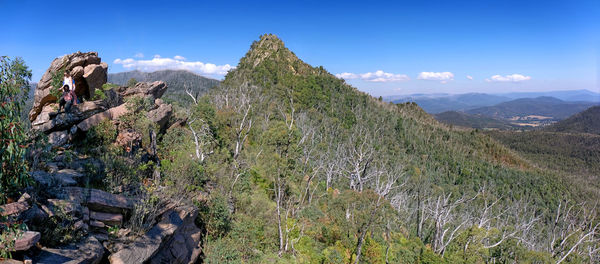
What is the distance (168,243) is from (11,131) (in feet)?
19.1

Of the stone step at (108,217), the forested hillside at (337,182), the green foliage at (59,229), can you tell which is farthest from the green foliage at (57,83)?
the green foliage at (59,229)

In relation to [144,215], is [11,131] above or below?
above

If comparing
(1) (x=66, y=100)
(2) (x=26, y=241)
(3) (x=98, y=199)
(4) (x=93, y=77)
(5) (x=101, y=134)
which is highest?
(4) (x=93, y=77)

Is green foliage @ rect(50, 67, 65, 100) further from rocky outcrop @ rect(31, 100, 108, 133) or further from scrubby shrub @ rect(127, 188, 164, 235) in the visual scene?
scrubby shrub @ rect(127, 188, 164, 235)

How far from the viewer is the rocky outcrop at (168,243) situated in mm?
7262

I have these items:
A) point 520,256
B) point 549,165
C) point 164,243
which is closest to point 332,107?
point 520,256

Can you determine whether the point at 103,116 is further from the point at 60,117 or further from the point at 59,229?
the point at 59,229

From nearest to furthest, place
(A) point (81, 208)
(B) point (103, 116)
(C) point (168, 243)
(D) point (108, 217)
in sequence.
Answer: (A) point (81, 208) → (D) point (108, 217) → (C) point (168, 243) → (B) point (103, 116)

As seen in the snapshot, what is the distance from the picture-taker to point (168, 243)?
9.08 m

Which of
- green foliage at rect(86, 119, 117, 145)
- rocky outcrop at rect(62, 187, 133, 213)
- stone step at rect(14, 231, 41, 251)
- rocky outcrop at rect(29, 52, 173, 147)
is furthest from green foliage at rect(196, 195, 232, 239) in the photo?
stone step at rect(14, 231, 41, 251)

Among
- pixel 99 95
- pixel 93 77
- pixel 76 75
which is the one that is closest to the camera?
pixel 76 75

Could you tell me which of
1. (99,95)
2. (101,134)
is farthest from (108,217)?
(99,95)

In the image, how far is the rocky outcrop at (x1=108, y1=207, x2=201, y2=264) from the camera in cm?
726

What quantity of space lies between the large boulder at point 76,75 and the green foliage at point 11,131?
904 cm
